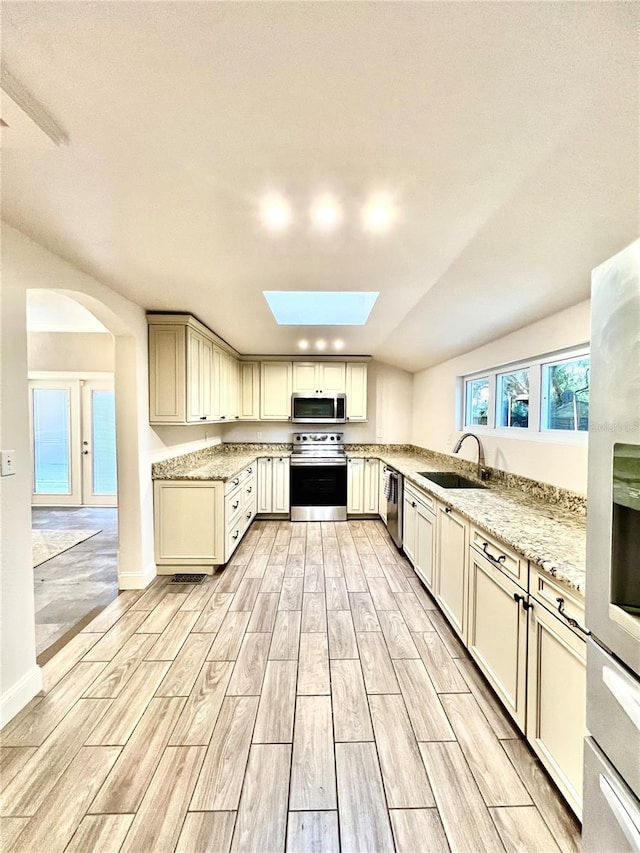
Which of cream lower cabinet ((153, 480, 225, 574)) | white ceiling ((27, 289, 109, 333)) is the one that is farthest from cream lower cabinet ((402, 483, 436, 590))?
white ceiling ((27, 289, 109, 333))

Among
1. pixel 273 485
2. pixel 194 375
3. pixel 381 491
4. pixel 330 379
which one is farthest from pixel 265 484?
pixel 194 375

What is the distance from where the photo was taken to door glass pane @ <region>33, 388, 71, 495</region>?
5.41 metres

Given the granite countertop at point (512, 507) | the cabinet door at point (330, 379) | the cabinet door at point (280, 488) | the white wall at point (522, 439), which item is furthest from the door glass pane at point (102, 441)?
the white wall at point (522, 439)

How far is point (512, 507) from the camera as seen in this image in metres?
2.08

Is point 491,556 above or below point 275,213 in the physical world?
below

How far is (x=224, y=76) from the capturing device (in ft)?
2.82

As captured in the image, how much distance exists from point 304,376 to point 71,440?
3910 mm

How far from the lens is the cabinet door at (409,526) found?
311cm

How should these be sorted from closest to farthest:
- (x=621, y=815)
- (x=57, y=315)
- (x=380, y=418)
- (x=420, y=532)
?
(x=621, y=815), (x=420, y=532), (x=57, y=315), (x=380, y=418)

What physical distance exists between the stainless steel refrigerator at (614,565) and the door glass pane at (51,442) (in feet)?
21.5

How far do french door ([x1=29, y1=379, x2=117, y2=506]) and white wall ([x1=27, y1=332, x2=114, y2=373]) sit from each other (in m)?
0.23

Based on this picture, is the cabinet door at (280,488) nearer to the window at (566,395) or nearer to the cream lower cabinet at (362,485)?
the cream lower cabinet at (362,485)

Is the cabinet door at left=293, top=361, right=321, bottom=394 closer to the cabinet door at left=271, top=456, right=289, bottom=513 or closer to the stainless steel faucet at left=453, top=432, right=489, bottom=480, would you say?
the cabinet door at left=271, top=456, right=289, bottom=513

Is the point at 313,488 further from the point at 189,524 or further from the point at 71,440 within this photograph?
the point at 71,440
